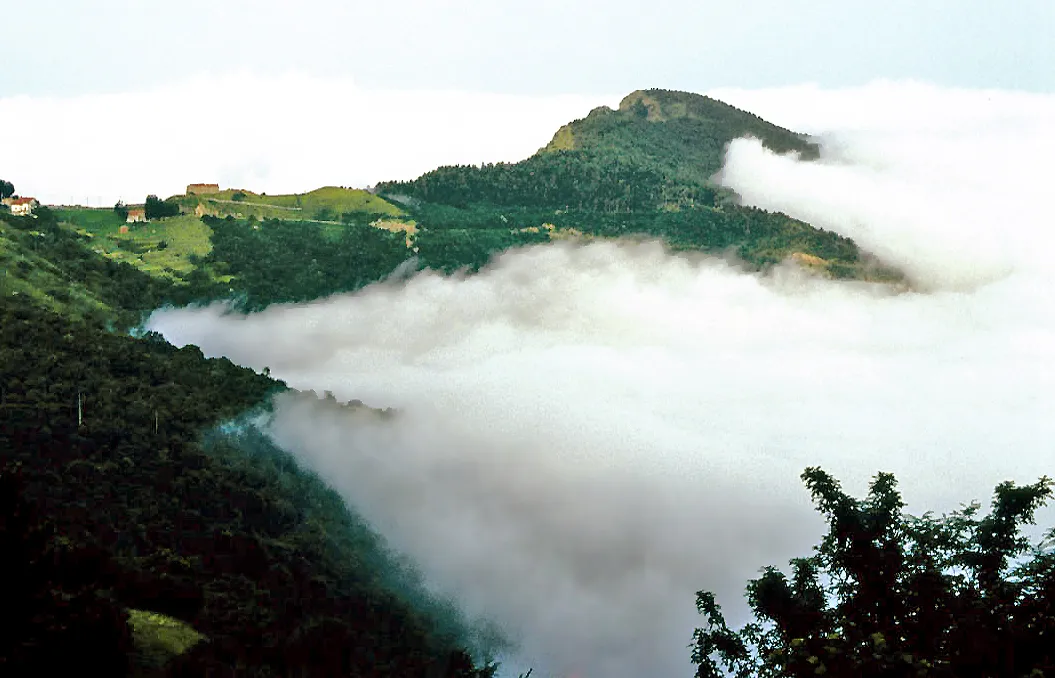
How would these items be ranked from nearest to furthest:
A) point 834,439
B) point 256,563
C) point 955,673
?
point 955,673 < point 256,563 < point 834,439

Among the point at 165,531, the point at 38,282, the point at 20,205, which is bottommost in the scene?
the point at 165,531

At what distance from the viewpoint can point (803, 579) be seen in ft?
114

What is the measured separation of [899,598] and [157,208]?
135210 mm

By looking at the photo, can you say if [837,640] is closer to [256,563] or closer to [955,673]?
[955,673]

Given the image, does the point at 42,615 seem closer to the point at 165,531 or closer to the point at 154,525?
the point at 165,531

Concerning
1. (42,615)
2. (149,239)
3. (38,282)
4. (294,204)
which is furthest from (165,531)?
(294,204)

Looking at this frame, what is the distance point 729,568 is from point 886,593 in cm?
7428

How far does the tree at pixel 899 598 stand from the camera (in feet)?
93.5

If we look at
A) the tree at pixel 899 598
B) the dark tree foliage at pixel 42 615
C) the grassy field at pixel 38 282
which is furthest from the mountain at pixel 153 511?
the tree at pixel 899 598

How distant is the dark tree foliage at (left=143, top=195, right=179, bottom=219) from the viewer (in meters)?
152

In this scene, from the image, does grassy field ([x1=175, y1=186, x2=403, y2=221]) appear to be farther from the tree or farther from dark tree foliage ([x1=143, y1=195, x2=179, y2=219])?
the tree

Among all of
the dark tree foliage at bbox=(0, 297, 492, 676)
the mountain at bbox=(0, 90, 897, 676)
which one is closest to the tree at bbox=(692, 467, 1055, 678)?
the mountain at bbox=(0, 90, 897, 676)

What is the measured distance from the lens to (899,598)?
32844 mm

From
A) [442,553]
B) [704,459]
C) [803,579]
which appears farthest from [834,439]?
[803,579]
